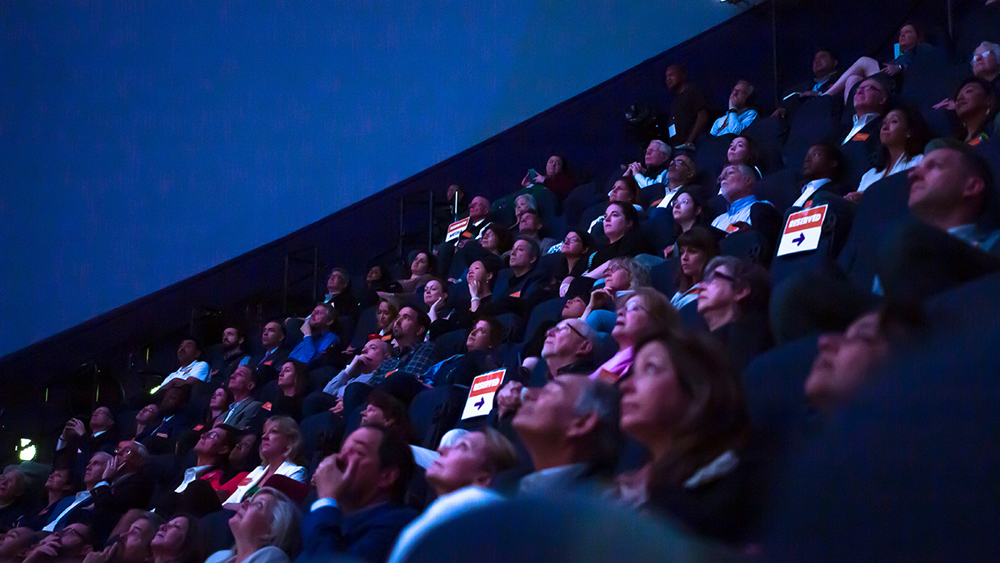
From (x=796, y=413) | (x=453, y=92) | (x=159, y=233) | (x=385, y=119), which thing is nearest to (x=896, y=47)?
(x=453, y=92)

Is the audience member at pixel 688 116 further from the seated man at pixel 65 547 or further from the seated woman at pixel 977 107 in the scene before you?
the seated man at pixel 65 547

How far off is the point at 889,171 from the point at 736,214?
519 mm

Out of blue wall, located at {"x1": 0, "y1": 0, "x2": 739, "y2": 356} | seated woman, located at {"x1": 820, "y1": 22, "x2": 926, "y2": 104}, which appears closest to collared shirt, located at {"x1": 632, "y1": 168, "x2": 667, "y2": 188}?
seated woman, located at {"x1": 820, "y1": 22, "x2": 926, "y2": 104}

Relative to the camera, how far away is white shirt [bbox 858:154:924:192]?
2645 mm

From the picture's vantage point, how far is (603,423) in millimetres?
1603

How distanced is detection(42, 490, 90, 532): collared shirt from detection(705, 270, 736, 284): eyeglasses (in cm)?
256

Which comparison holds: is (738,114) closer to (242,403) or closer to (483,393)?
(483,393)

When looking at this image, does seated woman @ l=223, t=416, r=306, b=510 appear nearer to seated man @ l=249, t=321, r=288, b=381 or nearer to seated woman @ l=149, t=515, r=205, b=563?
seated woman @ l=149, t=515, r=205, b=563

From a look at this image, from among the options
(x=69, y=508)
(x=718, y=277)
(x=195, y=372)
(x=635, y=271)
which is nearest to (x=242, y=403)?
(x=69, y=508)

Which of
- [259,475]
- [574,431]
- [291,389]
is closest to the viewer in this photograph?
[574,431]

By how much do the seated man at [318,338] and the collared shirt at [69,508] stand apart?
3.46 feet

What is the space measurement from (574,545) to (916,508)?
0.12m

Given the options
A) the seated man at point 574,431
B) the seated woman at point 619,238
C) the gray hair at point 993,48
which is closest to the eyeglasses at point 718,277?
the seated man at point 574,431

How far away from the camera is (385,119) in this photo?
601 centimetres
